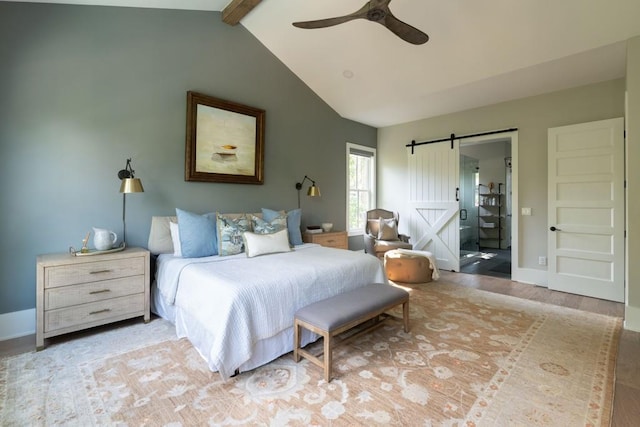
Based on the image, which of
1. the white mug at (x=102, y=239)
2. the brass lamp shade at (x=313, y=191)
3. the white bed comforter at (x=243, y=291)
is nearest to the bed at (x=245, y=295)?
the white bed comforter at (x=243, y=291)

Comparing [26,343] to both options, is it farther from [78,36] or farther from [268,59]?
[268,59]

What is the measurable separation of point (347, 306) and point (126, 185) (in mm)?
2348

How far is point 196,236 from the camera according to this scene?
2.96 metres

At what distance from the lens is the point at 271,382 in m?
1.93

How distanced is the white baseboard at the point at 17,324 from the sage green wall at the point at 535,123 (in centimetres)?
597

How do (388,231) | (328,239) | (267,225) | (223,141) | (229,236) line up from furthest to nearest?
→ 1. (388,231)
2. (328,239)
3. (223,141)
4. (267,225)
5. (229,236)

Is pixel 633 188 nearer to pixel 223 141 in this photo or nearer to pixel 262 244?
pixel 262 244

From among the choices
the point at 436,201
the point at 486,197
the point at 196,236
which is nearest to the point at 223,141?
the point at 196,236

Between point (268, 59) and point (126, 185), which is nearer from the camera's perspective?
point (126, 185)

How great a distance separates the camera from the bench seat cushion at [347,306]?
1.97m

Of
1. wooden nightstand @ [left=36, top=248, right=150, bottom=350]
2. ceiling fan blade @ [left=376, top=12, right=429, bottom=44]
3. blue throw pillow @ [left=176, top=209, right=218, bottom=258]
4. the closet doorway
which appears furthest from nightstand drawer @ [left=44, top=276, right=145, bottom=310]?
the closet doorway

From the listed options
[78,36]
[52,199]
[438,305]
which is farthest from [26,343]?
[438,305]

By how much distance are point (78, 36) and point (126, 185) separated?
1494 millimetres

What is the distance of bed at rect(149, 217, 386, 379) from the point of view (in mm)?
1887
